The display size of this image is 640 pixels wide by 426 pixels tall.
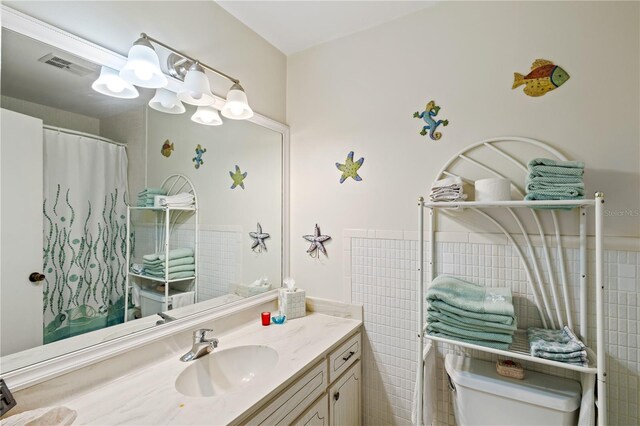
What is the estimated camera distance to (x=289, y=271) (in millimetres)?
1952

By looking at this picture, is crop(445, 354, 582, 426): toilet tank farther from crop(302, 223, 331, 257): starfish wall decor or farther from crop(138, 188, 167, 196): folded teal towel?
crop(138, 188, 167, 196): folded teal towel

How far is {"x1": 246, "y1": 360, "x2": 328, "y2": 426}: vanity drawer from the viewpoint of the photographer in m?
1.00

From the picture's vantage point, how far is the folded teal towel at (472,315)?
1.09m

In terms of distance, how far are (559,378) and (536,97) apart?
1191mm

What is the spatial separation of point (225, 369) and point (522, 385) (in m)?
1.24

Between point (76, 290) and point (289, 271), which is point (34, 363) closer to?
point (76, 290)

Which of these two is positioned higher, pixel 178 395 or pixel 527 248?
pixel 527 248

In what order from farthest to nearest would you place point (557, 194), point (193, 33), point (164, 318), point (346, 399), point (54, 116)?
point (346, 399) → point (193, 33) → point (164, 318) → point (557, 194) → point (54, 116)

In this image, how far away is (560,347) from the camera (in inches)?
40.6

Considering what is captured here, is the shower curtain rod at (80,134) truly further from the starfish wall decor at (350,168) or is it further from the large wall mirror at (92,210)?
the starfish wall decor at (350,168)

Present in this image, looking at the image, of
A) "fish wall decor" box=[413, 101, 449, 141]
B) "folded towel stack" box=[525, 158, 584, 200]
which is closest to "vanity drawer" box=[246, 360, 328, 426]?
"folded towel stack" box=[525, 158, 584, 200]

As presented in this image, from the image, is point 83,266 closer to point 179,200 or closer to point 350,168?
point 179,200

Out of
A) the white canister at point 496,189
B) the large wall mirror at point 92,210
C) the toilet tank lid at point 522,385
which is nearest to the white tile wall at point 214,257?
the large wall mirror at point 92,210

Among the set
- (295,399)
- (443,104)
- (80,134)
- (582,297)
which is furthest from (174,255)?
(582,297)
